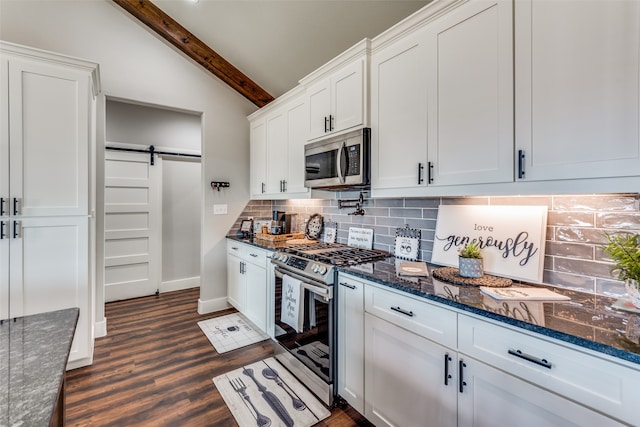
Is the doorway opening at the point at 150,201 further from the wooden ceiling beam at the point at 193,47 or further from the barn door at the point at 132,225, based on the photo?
the wooden ceiling beam at the point at 193,47

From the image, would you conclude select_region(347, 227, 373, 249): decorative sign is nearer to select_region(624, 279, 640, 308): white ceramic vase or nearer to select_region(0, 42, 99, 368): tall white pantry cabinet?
select_region(624, 279, 640, 308): white ceramic vase

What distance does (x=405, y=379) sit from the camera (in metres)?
1.48

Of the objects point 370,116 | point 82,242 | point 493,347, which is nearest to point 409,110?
point 370,116

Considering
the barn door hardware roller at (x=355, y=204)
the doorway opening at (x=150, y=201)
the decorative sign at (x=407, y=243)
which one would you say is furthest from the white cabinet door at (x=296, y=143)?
the doorway opening at (x=150, y=201)

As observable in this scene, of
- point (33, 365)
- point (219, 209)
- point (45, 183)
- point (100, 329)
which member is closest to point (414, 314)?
point (33, 365)

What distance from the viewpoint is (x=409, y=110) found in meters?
1.80

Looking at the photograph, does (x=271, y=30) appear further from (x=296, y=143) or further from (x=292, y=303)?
(x=292, y=303)

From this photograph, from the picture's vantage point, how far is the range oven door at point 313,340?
191cm

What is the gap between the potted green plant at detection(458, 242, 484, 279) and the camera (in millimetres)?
1556

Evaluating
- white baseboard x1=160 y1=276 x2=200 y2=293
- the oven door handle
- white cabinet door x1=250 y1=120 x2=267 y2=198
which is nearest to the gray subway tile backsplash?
the oven door handle

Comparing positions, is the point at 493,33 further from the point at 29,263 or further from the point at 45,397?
the point at 29,263

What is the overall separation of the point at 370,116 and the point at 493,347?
5.13 ft

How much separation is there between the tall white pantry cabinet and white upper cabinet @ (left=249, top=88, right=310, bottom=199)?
1.59 metres

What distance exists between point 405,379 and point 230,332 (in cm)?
210
